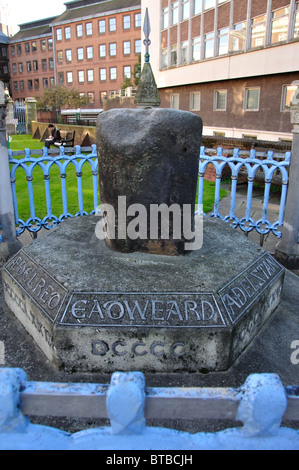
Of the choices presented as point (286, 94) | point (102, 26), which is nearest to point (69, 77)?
point (102, 26)

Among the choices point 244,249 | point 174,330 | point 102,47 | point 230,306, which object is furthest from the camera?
point 102,47

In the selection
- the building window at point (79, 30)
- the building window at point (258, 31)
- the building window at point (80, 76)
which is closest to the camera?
the building window at point (258, 31)

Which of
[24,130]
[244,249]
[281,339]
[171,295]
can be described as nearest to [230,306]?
[171,295]

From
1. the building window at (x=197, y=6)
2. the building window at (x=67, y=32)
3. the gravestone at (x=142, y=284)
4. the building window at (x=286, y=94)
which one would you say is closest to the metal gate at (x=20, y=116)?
the building window at (x=197, y=6)

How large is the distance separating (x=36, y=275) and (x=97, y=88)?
52609 millimetres

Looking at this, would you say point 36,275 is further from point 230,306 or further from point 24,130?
point 24,130

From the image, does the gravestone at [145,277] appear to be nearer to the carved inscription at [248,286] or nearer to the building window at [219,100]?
the carved inscription at [248,286]

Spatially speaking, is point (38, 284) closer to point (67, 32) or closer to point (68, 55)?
point (68, 55)

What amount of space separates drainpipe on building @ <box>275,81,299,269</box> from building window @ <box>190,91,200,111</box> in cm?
2108

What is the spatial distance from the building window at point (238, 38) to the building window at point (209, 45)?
1827mm

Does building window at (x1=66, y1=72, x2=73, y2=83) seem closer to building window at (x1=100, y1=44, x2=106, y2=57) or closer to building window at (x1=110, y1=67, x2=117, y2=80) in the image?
building window at (x1=100, y1=44, x2=106, y2=57)

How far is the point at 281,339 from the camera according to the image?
9.55 ft

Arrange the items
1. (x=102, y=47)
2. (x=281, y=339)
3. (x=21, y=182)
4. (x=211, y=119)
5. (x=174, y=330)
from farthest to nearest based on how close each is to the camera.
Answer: (x=102, y=47) < (x=211, y=119) < (x=21, y=182) < (x=281, y=339) < (x=174, y=330)

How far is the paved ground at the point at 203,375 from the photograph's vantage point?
7.02ft
